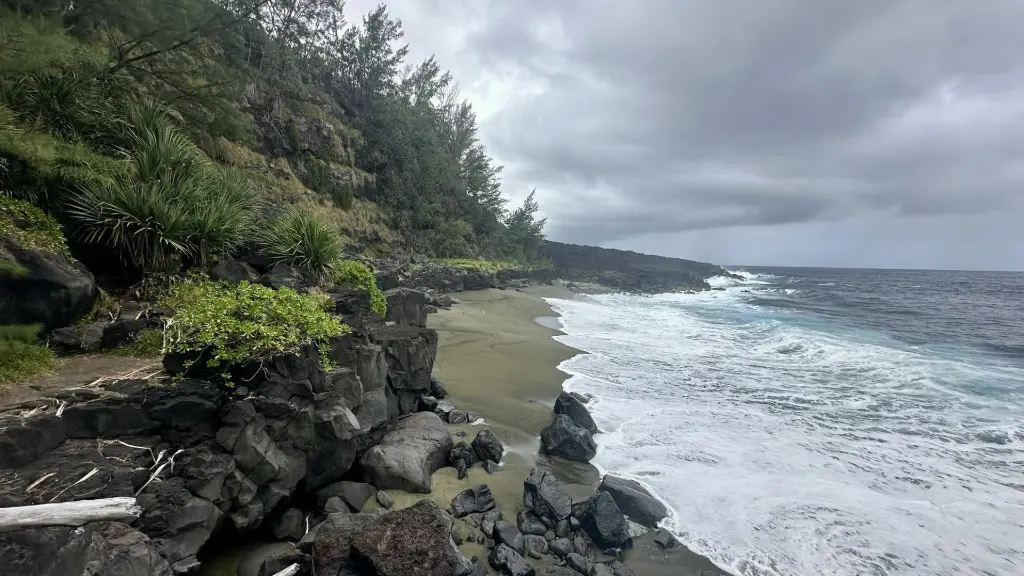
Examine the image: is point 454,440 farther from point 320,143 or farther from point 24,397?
point 320,143

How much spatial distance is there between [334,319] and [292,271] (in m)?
1.86

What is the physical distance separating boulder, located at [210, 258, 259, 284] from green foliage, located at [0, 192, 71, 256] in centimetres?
160

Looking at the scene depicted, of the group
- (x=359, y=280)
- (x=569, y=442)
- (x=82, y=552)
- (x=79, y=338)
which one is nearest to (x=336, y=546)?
(x=82, y=552)

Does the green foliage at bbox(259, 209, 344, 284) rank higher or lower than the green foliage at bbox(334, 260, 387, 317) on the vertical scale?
higher

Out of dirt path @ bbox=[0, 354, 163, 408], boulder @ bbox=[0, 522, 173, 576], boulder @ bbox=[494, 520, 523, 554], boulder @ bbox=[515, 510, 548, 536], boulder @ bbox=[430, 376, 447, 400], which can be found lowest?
boulder @ bbox=[515, 510, 548, 536]

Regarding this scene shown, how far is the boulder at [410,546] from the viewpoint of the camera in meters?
3.69

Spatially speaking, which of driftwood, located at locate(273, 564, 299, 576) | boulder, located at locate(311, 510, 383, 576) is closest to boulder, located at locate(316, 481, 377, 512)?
boulder, located at locate(311, 510, 383, 576)

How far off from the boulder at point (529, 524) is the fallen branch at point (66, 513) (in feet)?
12.3

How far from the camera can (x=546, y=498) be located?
5504mm

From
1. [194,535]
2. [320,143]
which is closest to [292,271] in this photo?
[194,535]

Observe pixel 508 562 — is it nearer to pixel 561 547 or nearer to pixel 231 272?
pixel 561 547

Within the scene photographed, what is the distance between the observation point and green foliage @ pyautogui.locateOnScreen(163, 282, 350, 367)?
14.9ft

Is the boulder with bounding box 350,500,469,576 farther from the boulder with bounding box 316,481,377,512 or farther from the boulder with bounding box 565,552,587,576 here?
the boulder with bounding box 565,552,587,576

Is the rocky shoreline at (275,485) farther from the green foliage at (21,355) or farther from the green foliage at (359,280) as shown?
the green foliage at (359,280)
